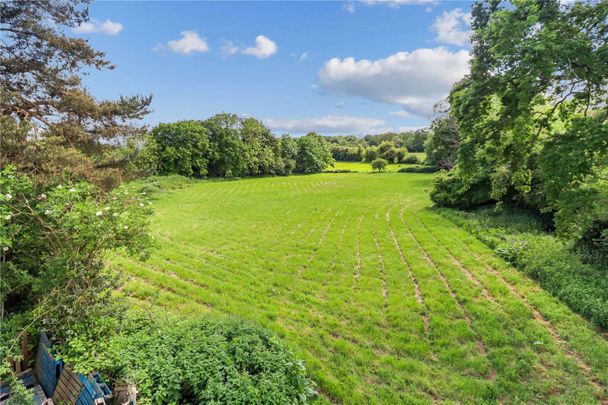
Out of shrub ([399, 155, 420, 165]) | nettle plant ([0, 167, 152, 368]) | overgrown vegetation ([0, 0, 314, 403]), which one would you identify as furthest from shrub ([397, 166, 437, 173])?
nettle plant ([0, 167, 152, 368])

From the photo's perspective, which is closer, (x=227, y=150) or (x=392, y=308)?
(x=392, y=308)

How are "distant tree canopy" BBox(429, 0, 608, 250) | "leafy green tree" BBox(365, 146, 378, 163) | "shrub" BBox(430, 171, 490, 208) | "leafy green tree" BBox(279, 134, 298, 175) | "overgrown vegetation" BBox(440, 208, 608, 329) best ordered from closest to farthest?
"distant tree canopy" BBox(429, 0, 608, 250), "overgrown vegetation" BBox(440, 208, 608, 329), "shrub" BBox(430, 171, 490, 208), "leafy green tree" BBox(279, 134, 298, 175), "leafy green tree" BBox(365, 146, 378, 163)

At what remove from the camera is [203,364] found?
4.10 metres

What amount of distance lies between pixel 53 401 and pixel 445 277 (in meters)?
9.41

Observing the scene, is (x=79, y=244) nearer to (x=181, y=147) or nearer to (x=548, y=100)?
(x=548, y=100)

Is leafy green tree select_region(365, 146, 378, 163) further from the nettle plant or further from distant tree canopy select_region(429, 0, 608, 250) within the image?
the nettle plant

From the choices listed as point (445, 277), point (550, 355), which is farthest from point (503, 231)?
point (550, 355)

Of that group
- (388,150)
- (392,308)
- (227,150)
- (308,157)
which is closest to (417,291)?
(392,308)

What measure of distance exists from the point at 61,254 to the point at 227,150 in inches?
1707

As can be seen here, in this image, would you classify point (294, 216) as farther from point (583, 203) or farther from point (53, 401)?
point (53, 401)

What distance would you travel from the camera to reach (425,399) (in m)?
4.82

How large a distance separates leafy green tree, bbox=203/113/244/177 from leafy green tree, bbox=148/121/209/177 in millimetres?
1801

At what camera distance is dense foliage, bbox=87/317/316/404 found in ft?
12.4

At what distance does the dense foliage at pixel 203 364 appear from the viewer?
379cm
